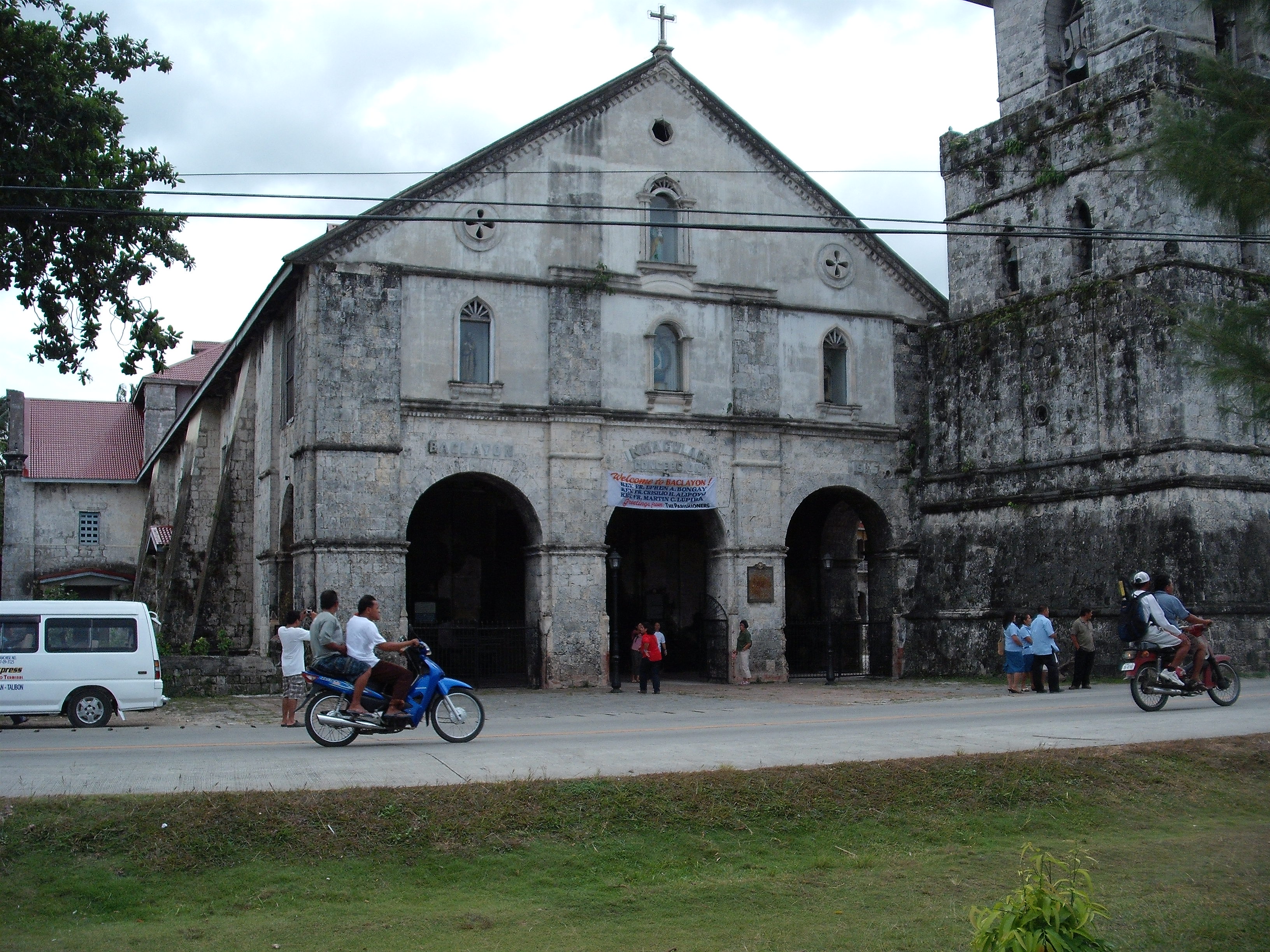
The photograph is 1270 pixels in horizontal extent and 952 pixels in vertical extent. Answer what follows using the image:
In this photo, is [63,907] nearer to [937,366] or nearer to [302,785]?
[302,785]

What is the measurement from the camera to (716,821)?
10.1m

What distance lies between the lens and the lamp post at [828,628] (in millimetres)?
28203

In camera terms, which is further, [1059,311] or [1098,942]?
[1059,311]

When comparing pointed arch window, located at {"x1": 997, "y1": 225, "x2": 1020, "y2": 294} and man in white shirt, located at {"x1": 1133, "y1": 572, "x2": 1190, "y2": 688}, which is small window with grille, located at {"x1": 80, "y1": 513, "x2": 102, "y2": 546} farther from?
man in white shirt, located at {"x1": 1133, "y1": 572, "x2": 1190, "y2": 688}

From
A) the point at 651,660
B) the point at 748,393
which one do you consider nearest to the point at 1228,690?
the point at 651,660

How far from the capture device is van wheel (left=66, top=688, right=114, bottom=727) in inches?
684

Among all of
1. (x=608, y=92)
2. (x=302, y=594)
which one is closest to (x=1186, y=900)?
(x=302, y=594)

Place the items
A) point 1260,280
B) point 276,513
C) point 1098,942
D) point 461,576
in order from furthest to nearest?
point 461,576 < point 276,513 < point 1260,280 < point 1098,942

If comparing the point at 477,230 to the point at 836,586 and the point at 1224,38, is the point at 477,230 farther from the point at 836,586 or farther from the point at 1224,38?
the point at 1224,38

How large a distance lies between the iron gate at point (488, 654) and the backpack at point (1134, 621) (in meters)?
13.1

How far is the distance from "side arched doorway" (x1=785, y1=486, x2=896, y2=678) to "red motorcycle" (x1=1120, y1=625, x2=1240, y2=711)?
11620 millimetres

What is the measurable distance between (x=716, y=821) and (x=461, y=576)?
2289cm

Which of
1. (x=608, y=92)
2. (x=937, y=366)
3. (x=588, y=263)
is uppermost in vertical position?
Answer: (x=608, y=92)

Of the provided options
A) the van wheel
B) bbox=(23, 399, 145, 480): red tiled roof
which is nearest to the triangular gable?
the van wheel
